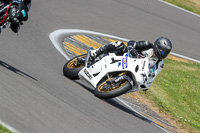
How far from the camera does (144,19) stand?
58.1 feet

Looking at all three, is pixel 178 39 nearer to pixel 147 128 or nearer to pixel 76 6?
pixel 76 6

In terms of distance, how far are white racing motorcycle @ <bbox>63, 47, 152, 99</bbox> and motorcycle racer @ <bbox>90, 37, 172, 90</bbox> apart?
0.11 meters

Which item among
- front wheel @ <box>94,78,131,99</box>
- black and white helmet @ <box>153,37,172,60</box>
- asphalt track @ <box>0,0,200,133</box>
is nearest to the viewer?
asphalt track @ <box>0,0,200,133</box>

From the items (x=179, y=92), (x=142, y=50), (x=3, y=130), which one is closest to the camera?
(x=3, y=130)

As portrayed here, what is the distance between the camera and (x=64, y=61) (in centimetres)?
1098

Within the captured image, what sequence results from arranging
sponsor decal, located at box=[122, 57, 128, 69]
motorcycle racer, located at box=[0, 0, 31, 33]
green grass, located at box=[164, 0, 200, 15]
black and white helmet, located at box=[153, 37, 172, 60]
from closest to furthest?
motorcycle racer, located at box=[0, 0, 31, 33] → sponsor decal, located at box=[122, 57, 128, 69] → black and white helmet, located at box=[153, 37, 172, 60] → green grass, located at box=[164, 0, 200, 15]

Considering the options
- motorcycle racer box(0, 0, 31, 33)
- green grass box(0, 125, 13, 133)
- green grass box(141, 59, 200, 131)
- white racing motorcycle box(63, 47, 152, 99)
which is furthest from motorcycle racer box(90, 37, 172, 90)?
green grass box(0, 125, 13, 133)

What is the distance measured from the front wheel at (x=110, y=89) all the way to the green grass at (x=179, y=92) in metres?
2.56

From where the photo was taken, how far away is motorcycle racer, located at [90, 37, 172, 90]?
29.6ft

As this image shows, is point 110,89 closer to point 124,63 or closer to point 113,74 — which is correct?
point 113,74

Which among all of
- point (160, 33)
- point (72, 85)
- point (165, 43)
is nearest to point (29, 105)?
point (72, 85)

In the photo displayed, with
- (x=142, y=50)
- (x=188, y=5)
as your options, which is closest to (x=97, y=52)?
(x=142, y=50)

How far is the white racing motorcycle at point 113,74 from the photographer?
8.71 metres

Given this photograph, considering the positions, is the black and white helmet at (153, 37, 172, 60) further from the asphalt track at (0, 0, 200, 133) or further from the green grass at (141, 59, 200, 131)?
the green grass at (141, 59, 200, 131)
